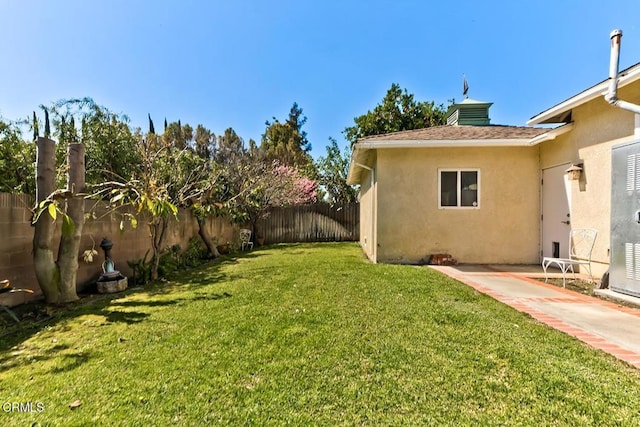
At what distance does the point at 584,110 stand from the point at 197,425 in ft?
28.0

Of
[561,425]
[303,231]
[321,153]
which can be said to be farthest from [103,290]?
[321,153]

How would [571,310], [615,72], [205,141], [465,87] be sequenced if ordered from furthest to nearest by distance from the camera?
[205,141], [465,87], [615,72], [571,310]

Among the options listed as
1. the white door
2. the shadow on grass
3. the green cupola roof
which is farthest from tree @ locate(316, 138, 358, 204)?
the shadow on grass

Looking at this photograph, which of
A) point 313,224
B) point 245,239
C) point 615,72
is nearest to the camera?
point 615,72

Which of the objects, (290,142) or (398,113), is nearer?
(398,113)

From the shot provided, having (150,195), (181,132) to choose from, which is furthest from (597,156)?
(181,132)

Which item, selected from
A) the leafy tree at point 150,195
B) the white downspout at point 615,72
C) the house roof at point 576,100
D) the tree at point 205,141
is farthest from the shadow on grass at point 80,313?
the tree at point 205,141

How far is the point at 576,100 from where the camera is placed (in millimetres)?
5969

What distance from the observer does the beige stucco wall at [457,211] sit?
8141 millimetres

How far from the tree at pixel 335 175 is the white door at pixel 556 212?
13.1 m

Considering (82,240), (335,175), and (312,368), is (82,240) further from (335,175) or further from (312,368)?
(335,175)

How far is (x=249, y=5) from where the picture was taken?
8844mm

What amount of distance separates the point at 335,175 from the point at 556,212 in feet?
47.1

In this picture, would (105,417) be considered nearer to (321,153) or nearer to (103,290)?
(103,290)
